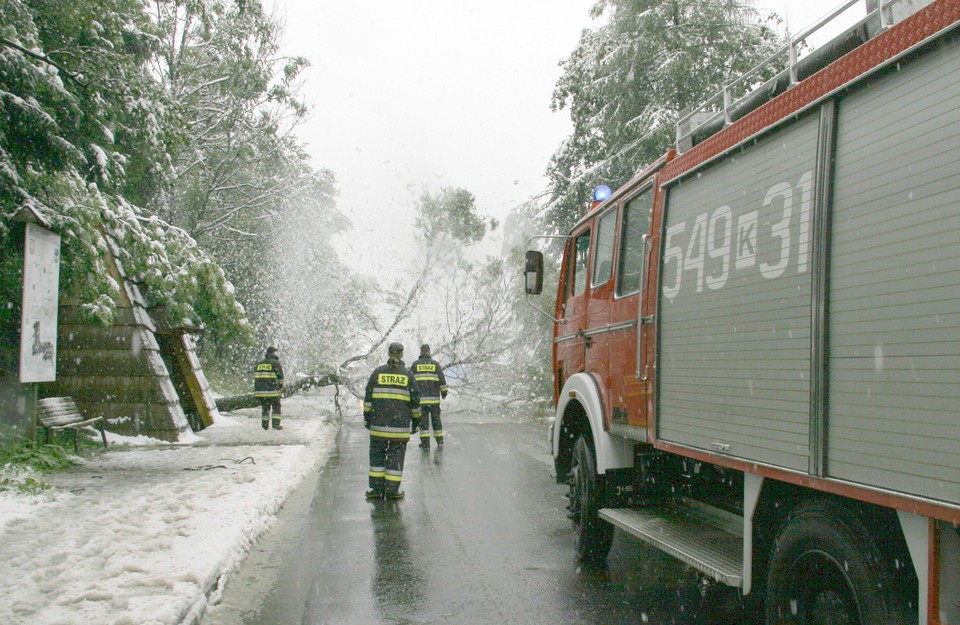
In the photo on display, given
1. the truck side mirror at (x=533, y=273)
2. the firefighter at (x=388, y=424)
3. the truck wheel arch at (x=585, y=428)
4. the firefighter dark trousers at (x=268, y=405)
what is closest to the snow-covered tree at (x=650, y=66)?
the firefighter dark trousers at (x=268, y=405)

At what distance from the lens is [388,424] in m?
8.80

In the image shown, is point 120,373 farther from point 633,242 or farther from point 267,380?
point 633,242

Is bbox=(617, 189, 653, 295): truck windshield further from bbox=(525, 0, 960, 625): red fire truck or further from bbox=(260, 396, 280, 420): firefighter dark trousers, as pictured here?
bbox=(260, 396, 280, 420): firefighter dark trousers

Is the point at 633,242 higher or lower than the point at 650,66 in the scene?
lower

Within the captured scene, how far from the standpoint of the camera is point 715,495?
488cm

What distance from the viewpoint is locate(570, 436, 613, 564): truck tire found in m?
5.86

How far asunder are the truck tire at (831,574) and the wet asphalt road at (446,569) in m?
1.36

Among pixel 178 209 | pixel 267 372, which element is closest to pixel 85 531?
pixel 267 372

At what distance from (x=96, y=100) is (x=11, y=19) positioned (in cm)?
112

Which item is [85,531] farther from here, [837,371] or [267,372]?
[267,372]

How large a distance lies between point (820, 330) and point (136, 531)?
5.57 meters

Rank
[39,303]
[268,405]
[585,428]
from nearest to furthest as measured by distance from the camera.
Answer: [585,428] < [39,303] < [268,405]

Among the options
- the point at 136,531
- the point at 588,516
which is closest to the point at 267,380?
the point at 136,531

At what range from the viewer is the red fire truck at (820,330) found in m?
2.59
